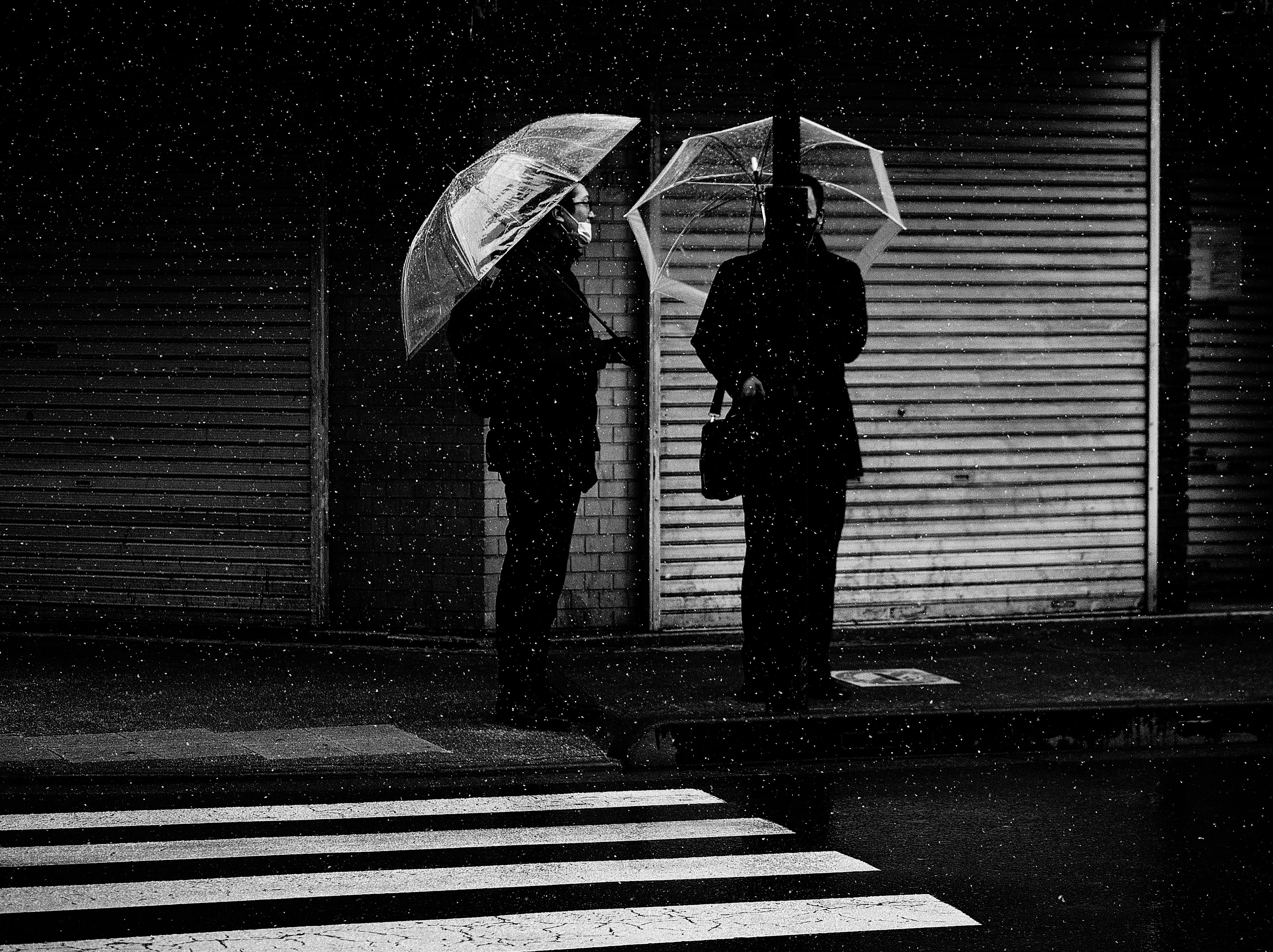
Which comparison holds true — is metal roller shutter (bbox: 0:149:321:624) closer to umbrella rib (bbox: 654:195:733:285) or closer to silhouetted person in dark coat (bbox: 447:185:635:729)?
umbrella rib (bbox: 654:195:733:285)

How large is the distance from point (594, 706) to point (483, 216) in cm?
251

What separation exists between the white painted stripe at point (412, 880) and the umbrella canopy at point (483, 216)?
252 centimetres

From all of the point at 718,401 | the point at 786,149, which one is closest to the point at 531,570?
the point at 718,401

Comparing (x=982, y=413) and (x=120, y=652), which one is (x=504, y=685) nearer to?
(x=120, y=652)

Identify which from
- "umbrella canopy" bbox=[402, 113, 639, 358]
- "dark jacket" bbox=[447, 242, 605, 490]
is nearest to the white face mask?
"dark jacket" bbox=[447, 242, 605, 490]

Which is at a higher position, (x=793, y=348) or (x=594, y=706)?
(x=793, y=348)

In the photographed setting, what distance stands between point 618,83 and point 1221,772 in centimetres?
568

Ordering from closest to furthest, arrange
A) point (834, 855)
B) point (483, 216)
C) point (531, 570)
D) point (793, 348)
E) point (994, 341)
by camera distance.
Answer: point (834, 855), point (483, 216), point (531, 570), point (793, 348), point (994, 341)

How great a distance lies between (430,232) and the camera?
751 centimetres

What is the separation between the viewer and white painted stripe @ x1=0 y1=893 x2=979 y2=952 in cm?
482

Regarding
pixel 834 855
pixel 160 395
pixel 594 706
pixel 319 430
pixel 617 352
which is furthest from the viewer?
pixel 160 395

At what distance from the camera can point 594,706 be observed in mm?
8359

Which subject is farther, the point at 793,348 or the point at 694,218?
the point at 694,218

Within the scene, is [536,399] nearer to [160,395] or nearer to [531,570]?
[531,570]
